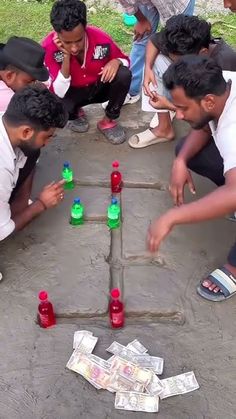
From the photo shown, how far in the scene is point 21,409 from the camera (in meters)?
2.57

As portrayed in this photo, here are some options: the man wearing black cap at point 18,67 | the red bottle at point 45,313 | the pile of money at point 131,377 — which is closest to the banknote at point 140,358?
the pile of money at point 131,377

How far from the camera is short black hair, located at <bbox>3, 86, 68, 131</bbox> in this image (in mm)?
2941

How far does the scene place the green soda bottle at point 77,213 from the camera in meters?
3.57

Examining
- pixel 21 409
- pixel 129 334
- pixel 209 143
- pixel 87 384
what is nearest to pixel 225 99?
pixel 209 143

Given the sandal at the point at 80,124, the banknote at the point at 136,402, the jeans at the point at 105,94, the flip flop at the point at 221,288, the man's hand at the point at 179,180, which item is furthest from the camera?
the sandal at the point at 80,124

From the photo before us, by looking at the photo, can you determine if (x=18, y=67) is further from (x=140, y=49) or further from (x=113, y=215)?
(x=140, y=49)

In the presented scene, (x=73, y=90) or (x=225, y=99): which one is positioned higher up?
(x=225, y=99)

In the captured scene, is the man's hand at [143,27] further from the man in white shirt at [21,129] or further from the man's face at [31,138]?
the man's face at [31,138]

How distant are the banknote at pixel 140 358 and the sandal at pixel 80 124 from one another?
2273 mm

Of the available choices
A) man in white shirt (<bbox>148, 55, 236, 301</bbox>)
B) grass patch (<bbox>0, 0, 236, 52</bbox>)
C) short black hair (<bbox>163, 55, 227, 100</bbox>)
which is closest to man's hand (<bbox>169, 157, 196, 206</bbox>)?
man in white shirt (<bbox>148, 55, 236, 301</bbox>)

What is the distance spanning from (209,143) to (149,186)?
2.26 feet

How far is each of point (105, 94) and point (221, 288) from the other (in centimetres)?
214

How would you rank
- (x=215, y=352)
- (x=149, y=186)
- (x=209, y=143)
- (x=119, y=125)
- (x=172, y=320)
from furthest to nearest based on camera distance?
(x=119, y=125)
(x=149, y=186)
(x=209, y=143)
(x=172, y=320)
(x=215, y=352)

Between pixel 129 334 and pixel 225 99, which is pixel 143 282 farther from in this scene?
pixel 225 99
